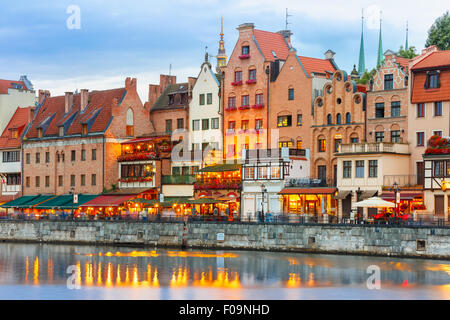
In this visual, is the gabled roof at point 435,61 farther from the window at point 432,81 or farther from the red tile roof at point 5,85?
the red tile roof at point 5,85

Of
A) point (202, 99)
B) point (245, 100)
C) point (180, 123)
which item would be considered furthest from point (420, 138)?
point (180, 123)

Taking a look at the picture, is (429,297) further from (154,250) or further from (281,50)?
(281,50)

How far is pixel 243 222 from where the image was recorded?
258 ft

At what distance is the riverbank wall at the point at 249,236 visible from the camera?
224 feet

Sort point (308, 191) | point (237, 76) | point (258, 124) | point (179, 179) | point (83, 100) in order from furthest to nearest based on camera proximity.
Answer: point (83, 100)
point (179, 179)
point (237, 76)
point (258, 124)
point (308, 191)

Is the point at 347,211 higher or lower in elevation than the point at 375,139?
lower

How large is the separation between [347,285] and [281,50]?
139 feet

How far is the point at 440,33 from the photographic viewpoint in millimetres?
99188

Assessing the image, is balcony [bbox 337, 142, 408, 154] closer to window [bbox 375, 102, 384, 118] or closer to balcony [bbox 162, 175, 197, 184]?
window [bbox 375, 102, 384, 118]

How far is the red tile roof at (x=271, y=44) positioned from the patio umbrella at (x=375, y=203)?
2407cm

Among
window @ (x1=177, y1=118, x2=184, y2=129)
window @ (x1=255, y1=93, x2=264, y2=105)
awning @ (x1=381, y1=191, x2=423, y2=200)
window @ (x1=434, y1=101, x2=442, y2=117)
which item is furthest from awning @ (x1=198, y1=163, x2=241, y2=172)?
window @ (x1=434, y1=101, x2=442, y2=117)

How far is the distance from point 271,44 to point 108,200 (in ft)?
75.0

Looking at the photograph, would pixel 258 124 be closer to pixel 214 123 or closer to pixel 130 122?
pixel 214 123
